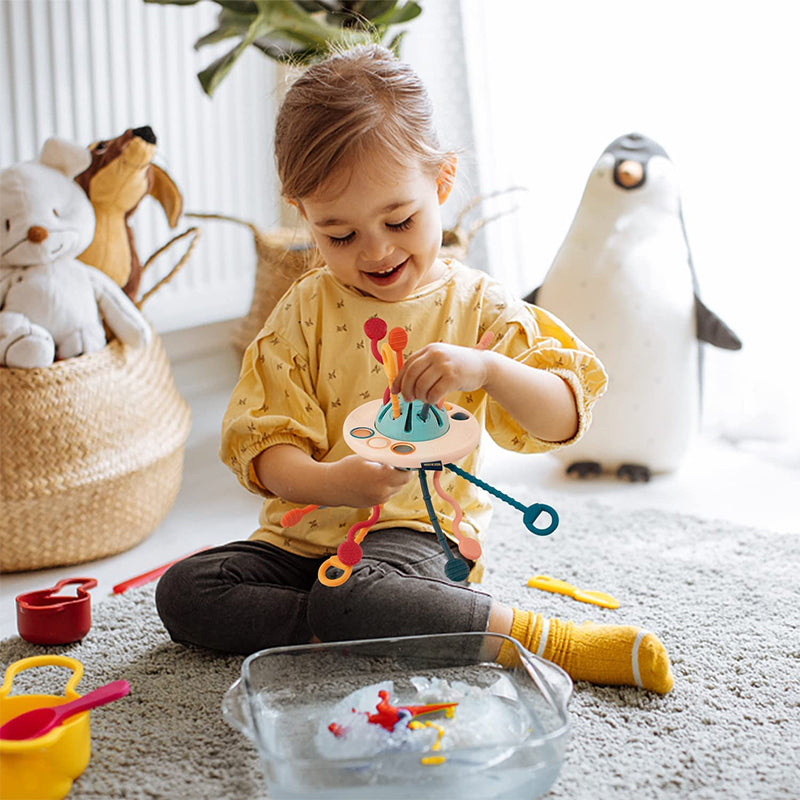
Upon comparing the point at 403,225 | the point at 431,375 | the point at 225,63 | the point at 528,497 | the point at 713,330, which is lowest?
the point at 528,497

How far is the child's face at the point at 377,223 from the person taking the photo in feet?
3.19

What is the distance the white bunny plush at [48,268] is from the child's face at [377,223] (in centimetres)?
48

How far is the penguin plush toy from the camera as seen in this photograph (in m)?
1.59

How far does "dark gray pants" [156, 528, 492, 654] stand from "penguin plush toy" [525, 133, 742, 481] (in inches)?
24.2

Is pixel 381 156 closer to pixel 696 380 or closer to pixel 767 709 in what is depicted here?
pixel 767 709

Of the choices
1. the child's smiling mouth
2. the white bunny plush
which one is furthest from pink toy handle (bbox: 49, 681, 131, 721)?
the white bunny plush

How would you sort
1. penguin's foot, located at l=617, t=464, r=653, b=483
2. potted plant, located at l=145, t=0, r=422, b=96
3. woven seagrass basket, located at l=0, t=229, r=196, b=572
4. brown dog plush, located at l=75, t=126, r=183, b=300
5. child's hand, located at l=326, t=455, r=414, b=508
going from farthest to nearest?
penguin's foot, located at l=617, t=464, r=653, b=483, potted plant, located at l=145, t=0, r=422, b=96, brown dog plush, located at l=75, t=126, r=183, b=300, woven seagrass basket, located at l=0, t=229, r=196, b=572, child's hand, located at l=326, t=455, r=414, b=508

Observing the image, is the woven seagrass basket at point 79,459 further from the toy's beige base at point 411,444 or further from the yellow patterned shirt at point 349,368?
the toy's beige base at point 411,444

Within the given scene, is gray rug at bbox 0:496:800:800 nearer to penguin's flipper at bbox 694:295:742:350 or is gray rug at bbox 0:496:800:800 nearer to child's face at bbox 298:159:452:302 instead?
penguin's flipper at bbox 694:295:742:350

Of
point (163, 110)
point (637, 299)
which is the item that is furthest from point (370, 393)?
point (163, 110)

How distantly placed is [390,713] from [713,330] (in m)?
0.94

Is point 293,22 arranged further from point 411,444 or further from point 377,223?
point 411,444

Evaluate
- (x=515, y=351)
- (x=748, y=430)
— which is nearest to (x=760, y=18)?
(x=748, y=430)

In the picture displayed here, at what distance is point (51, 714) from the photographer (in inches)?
35.3
